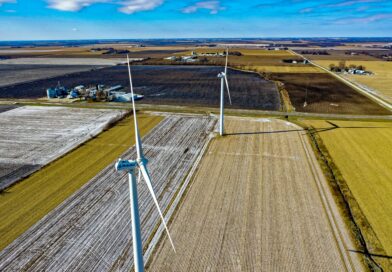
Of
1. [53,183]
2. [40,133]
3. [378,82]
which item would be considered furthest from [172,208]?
[378,82]

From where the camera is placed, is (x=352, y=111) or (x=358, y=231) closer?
(x=358, y=231)

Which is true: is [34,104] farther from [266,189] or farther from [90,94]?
[266,189]

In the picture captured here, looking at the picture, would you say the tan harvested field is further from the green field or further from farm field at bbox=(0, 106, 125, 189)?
farm field at bbox=(0, 106, 125, 189)

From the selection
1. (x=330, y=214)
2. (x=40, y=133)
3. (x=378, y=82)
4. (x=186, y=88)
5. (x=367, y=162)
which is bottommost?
(x=330, y=214)

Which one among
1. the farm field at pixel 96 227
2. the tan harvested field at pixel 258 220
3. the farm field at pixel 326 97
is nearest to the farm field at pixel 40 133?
the farm field at pixel 96 227

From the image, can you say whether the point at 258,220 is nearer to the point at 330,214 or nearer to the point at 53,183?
the point at 330,214

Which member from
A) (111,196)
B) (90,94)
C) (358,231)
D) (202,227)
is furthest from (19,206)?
(90,94)

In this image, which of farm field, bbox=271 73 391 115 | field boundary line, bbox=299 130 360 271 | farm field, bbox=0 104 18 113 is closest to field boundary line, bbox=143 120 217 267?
field boundary line, bbox=299 130 360 271
